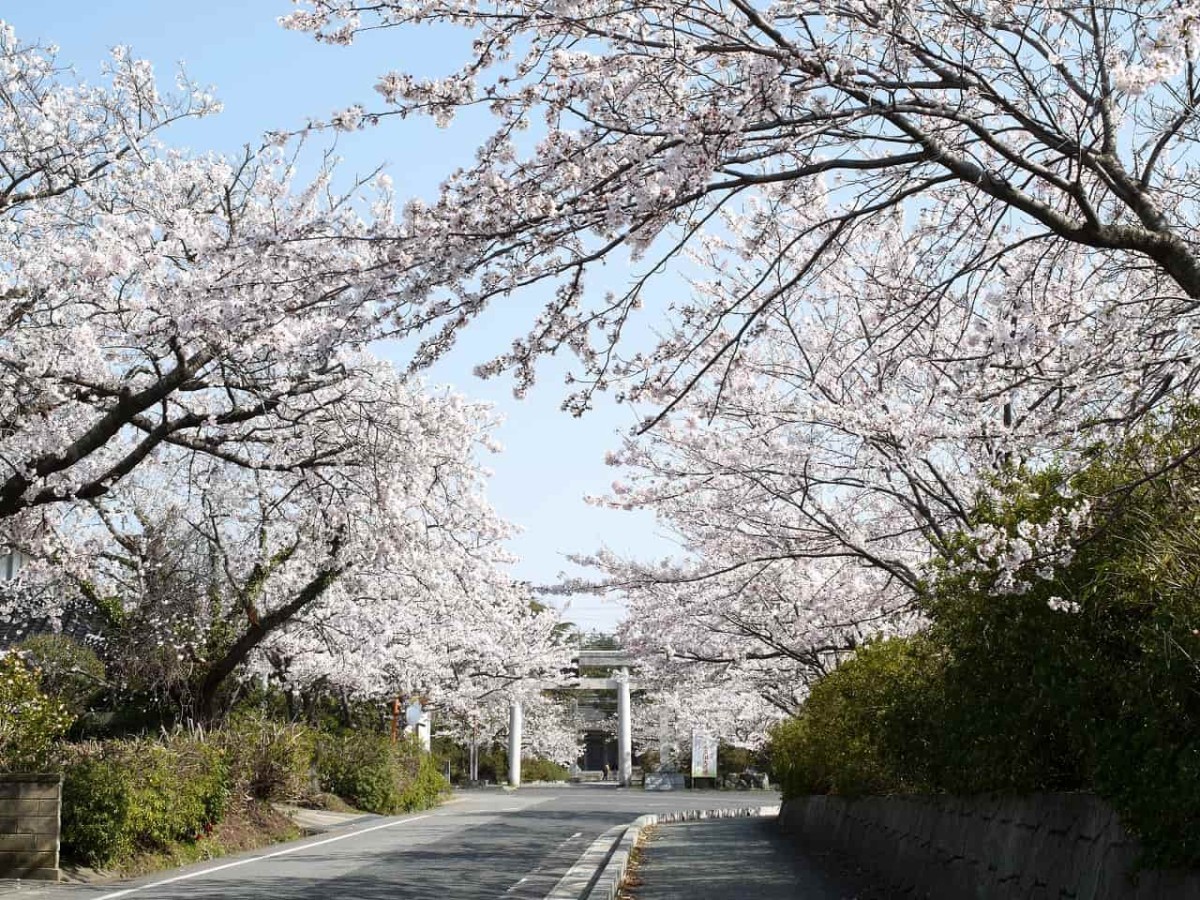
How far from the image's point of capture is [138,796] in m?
13.8

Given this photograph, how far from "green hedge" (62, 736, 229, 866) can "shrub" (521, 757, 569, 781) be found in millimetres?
47133

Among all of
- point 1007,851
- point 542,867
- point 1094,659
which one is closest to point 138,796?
point 542,867

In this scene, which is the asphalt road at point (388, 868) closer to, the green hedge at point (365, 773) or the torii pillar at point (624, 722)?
the green hedge at point (365, 773)

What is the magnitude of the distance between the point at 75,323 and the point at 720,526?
779 cm

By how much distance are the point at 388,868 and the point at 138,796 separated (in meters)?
3.04

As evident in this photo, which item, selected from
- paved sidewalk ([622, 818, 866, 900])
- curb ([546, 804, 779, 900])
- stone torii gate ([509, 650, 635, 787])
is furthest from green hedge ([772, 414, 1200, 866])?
stone torii gate ([509, 650, 635, 787])

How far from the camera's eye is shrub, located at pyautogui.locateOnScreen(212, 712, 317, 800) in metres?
17.8

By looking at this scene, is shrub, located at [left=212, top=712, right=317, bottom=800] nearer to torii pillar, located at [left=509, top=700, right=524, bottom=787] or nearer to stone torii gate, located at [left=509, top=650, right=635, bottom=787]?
stone torii gate, located at [left=509, top=650, right=635, bottom=787]

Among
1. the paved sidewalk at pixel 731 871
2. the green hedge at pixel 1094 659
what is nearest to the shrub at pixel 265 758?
the paved sidewalk at pixel 731 871

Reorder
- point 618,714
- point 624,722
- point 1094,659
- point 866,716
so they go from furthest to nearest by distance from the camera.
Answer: point 618,714 < point 624,722 < point 866,716 < point 1094,659

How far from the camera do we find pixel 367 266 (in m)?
6.34

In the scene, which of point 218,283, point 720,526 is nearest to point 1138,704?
point 218,283

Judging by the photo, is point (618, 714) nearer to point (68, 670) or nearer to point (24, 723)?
point (68, 670)

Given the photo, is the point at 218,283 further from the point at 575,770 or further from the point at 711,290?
the point at 575,770
